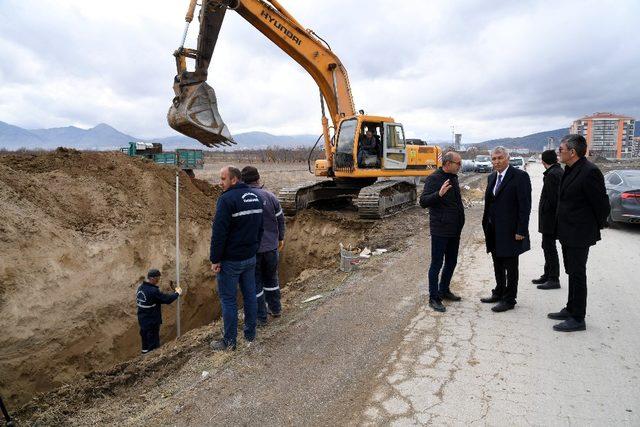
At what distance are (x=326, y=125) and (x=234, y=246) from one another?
845 cm

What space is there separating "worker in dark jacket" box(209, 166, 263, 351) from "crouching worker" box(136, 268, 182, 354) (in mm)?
1965

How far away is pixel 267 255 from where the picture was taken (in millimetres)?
5207

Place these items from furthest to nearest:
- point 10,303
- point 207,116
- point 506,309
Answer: point 207,116 → point 10,303 → point 506,309

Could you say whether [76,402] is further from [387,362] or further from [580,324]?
[580,324]

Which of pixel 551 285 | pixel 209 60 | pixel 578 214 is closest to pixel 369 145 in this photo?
pixel 209 60

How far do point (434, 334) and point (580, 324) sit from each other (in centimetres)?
152

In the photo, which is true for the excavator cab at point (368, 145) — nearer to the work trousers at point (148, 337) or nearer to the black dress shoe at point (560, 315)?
the work trousers at point (148, 337)

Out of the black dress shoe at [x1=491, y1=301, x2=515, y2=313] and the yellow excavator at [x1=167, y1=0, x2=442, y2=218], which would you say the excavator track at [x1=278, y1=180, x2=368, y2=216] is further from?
the black dress shoe at [x1=491, y1=301, x2=515, y2=313]


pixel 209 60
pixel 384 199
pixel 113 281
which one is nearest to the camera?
pixel 113 281

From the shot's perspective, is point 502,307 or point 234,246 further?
point 502,307

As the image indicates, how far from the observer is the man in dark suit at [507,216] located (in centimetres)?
477

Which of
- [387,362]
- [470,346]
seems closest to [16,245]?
[387,362]

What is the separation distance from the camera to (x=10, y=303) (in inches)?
231

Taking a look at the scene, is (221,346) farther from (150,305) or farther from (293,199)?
(293,199)
